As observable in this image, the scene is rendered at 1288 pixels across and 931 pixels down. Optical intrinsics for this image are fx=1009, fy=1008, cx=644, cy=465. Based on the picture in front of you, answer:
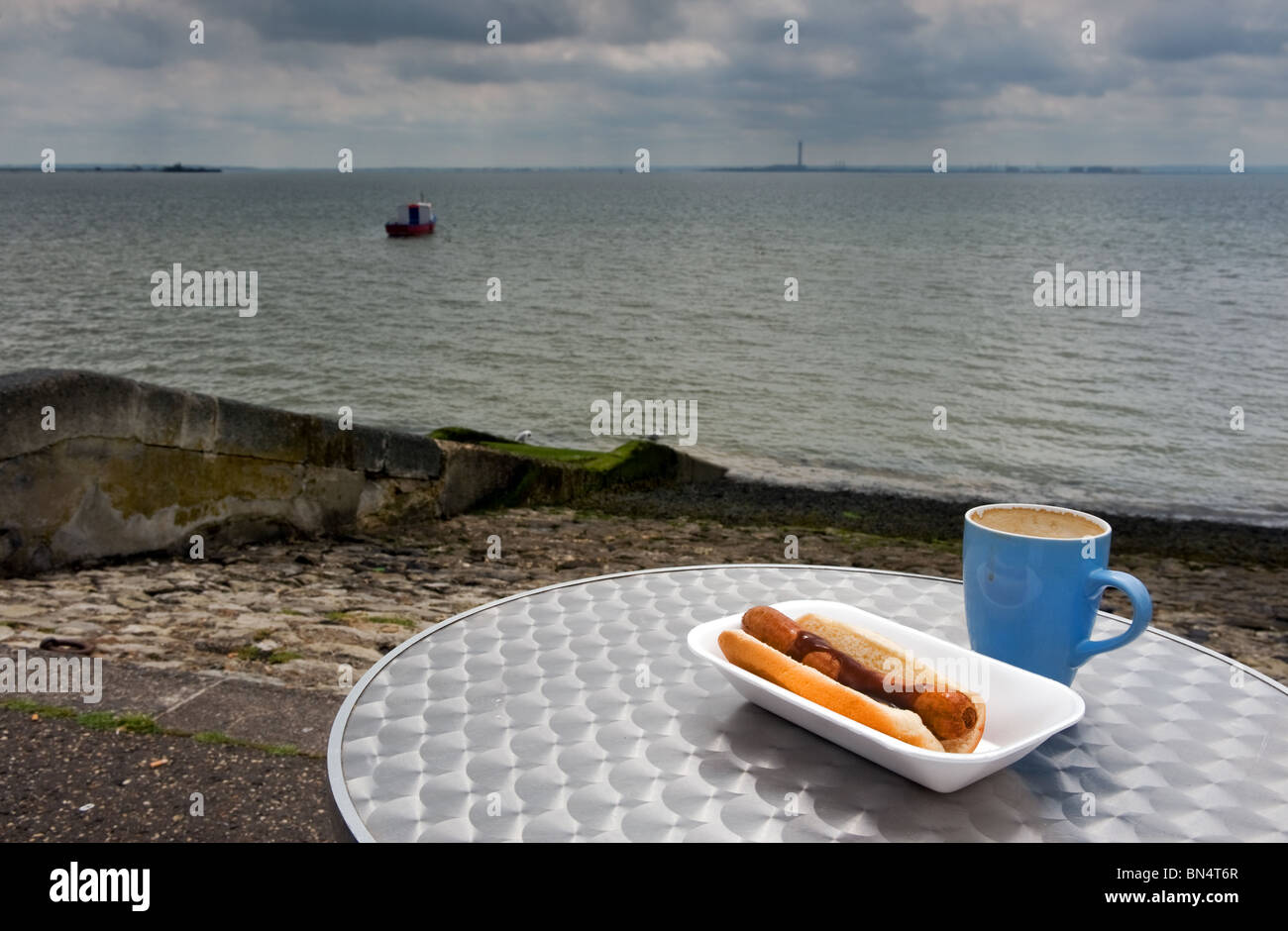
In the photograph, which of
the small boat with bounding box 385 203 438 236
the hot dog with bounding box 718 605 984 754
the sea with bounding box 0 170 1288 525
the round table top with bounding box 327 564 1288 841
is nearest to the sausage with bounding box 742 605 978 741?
the hot dog with bounding box 718 605 984 754

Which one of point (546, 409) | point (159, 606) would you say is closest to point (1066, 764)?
point (159, 606)

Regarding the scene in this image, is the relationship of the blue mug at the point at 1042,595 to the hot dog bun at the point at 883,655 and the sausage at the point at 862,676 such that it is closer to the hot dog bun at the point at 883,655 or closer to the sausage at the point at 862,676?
the hot dog bun at the point at 883,655

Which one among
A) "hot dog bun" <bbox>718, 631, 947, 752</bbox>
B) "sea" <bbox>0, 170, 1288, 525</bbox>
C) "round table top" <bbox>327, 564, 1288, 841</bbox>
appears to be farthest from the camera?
"sea" <bbox>0, 170, 1288, 525</bbox>

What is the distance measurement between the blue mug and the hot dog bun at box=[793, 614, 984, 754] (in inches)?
7.2

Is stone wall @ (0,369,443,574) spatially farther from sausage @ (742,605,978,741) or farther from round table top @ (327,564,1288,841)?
sausage @ (742,605,978,741)

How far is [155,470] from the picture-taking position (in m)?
6.22

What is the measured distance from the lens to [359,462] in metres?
7.68

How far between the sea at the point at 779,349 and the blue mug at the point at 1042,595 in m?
15.7

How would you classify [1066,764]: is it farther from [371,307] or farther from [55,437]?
[371,307]

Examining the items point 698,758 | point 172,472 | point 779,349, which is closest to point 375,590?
point 172,472

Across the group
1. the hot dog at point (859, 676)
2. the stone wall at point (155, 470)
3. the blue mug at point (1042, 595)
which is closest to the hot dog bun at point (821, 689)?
the hot dog at point (859, 676)

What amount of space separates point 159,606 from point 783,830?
4.98 meters

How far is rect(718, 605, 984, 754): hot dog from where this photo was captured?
1737 mm

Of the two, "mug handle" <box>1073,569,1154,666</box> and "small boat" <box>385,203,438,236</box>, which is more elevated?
"small boat" <box>385,203,438,236</box>
